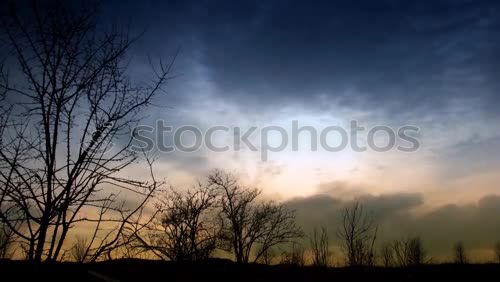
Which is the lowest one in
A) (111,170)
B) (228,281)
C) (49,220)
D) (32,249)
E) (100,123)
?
(228,281)

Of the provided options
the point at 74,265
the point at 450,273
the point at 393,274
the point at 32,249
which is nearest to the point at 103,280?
the point at 74,265

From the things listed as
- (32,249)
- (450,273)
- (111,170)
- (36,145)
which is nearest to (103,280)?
(32,249)

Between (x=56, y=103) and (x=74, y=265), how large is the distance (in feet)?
8.63

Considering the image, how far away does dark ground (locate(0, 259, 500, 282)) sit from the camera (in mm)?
4777

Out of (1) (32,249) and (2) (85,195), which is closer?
(1) (32,249)

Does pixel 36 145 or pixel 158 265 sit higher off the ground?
pixel 36 145

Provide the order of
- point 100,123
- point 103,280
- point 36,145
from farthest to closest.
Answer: point 100,123 < point 36,145 < point 103,280

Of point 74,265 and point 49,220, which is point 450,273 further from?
point 49,220

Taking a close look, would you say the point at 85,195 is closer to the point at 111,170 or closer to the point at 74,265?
the point at 111,170

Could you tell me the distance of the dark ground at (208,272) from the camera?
4.78 meters

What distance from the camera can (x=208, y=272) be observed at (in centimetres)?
553

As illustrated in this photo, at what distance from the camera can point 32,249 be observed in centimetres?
554

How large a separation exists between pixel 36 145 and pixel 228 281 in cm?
371


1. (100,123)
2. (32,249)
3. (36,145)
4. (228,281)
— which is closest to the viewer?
(228,281)
